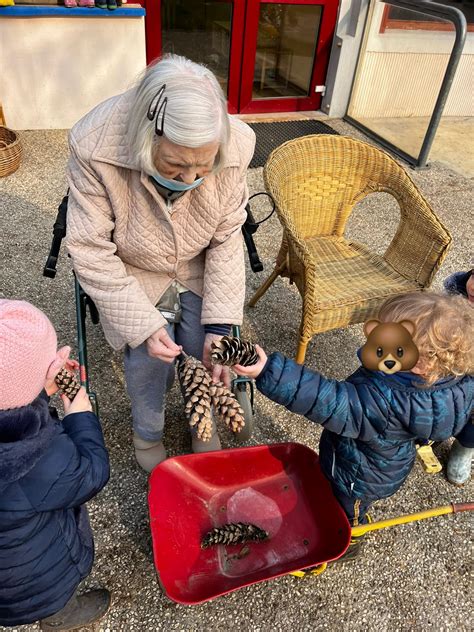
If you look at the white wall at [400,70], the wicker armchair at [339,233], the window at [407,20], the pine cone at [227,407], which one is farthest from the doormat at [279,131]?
the pine cone at [227,407]

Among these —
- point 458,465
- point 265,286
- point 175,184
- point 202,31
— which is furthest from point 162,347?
point 202,31

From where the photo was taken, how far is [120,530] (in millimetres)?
2129

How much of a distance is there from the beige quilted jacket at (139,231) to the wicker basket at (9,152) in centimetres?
305

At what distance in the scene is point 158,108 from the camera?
60.1 inches

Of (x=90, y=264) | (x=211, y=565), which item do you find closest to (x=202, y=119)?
(x=90, y=264)

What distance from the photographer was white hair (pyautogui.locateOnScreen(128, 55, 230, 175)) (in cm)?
153

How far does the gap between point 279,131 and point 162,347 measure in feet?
14.5

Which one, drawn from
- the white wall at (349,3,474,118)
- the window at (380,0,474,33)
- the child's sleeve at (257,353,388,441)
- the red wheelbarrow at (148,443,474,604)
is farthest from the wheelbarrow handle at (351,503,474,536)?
the window at (380,0,474,33)

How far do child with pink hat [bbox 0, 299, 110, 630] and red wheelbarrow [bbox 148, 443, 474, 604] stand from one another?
0.35 meters

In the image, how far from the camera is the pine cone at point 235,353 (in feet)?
5.14

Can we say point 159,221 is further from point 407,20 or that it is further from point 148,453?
point 407,20

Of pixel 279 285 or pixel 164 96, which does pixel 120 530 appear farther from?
pixel 279 285

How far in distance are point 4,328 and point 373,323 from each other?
1.08 meters

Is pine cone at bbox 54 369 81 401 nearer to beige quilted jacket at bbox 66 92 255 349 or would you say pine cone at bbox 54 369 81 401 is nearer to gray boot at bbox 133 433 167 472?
beige quilted jacket at bbox 66 92 255 349
